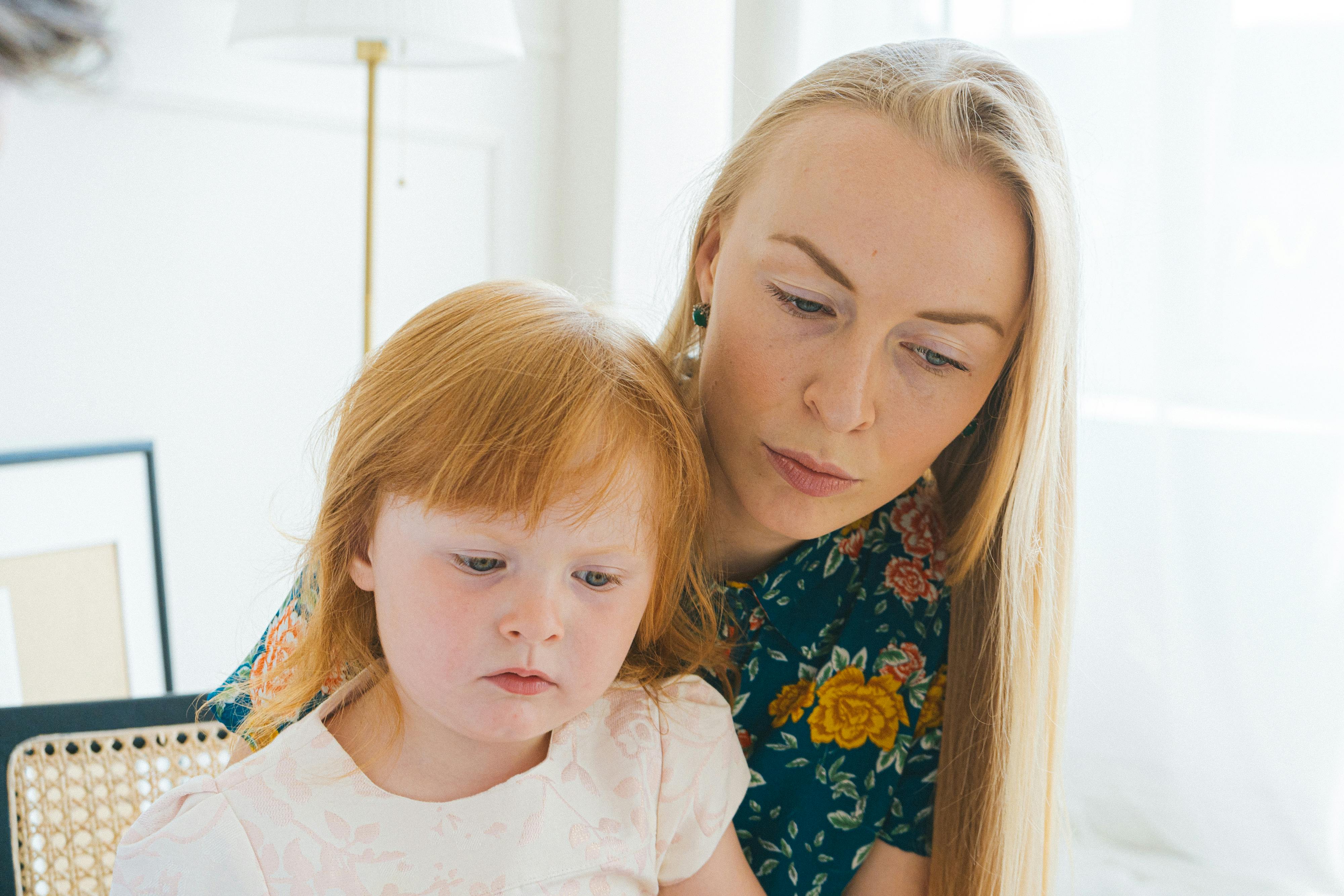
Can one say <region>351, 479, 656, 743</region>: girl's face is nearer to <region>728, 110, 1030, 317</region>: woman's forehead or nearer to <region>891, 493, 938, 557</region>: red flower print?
<region>728, 110, 1030, 317</region>: woman's forehead

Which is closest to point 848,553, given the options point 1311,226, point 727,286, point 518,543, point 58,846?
point 727,286

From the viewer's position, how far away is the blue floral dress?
98 cm

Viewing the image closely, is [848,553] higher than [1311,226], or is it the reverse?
[1311,226]

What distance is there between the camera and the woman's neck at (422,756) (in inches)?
32.0

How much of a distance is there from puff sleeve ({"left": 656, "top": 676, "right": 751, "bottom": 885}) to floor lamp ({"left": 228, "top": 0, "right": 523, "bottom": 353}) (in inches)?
42.5

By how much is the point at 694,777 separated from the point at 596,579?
215mm

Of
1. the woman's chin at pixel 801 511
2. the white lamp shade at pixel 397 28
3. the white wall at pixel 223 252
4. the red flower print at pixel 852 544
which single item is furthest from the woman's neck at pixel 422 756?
the white lamp shade at pixel 397 28

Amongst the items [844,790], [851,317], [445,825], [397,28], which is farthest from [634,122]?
[445,825]

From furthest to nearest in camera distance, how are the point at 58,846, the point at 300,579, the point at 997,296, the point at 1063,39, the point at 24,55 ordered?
1. the point at 1063,39
2. the point at 58,846
3. the point at 300,579
4. the point at 997,296
5. the point at 24,55

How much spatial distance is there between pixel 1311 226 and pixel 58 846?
1.59 m

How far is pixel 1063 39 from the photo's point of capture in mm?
1595

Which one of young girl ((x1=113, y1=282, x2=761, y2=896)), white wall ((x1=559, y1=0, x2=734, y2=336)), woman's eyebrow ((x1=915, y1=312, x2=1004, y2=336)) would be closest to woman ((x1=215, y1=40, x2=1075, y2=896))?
woman's eyebrow ((x1=915, y1=312, x2=1004, y2=336))

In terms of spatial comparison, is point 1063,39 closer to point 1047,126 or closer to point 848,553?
point 1047,126

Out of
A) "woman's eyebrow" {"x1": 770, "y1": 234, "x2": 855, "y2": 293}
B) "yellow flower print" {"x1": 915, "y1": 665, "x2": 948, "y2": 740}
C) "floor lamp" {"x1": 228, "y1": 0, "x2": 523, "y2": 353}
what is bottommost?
"yellow flower print" {"x1": 915, "y1": 665, "x2": 948, "y2": 740}
